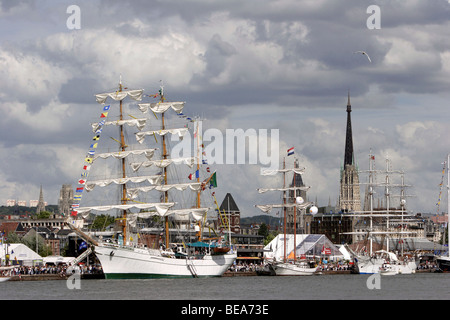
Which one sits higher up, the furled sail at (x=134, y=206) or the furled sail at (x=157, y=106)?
the furled sail at (x=157, y=106)

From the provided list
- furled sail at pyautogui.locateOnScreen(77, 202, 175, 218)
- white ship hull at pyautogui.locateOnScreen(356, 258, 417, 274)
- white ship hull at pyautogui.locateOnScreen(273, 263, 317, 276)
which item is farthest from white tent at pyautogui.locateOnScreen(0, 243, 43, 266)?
white ship hull at pyautogui.locateOnScreen(356, 258, 417, 274)

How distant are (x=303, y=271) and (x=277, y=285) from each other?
116ft

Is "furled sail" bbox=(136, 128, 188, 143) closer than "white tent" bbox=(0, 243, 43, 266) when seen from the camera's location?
Yes

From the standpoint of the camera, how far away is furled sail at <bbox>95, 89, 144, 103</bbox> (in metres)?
113

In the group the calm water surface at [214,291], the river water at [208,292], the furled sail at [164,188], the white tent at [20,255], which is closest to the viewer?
the river water at [208,292]

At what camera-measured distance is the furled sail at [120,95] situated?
113 m

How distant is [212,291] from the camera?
272 ft

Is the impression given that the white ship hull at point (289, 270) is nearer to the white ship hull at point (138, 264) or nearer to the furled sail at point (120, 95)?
the white ship hull at point (138, 264)

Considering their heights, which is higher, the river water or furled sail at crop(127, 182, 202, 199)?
furled sail at crop(127, 182, 202, 199)

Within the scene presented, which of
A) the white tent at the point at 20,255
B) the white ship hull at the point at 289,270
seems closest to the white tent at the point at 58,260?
the white tent at the point at 20,255

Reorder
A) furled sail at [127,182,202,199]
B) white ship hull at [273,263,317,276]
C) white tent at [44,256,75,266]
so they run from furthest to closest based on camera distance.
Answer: white tent at [44,256,75,266]
white ship hull at [273,263,317,276]
furled sail at [127,182,202,199]

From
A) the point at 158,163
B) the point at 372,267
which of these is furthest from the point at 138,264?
the point at 372,267

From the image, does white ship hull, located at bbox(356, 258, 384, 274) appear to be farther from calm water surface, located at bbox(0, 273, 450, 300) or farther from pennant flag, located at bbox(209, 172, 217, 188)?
calm water surface, located at bbox(0, 273, 450, 300)
